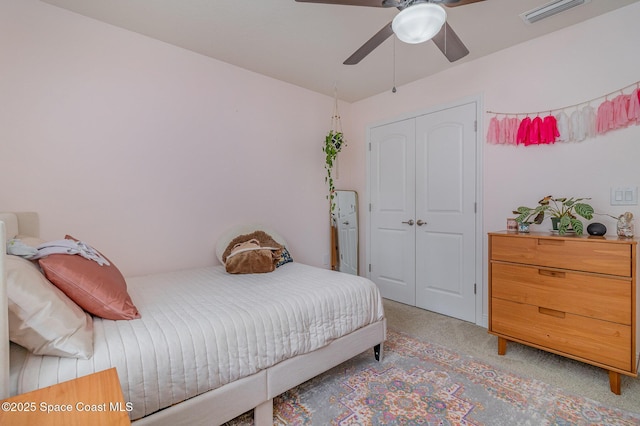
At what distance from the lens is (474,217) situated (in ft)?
9.33

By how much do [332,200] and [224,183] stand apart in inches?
56.6

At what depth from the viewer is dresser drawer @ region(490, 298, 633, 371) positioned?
173cm

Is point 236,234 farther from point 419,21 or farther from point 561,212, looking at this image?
point 561,212

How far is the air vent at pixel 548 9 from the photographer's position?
1981 mm

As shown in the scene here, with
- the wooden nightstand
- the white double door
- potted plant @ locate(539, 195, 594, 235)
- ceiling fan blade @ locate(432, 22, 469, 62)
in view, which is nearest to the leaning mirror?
the white double door

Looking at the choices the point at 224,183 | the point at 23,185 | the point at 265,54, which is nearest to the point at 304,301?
the point at 224,183

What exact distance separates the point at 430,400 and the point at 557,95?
96.2 inches

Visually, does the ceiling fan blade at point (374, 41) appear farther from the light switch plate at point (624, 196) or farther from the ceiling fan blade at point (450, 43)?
the light switch plate at point (624, 196)

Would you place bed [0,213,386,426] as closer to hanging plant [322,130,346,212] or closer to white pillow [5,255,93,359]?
white pillow [5,255,93,359]

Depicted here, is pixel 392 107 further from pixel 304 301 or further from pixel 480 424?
pixel 480 424

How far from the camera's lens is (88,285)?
129 centimetres

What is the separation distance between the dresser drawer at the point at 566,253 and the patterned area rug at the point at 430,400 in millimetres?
757

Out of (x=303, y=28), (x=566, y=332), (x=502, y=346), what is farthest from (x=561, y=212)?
(x=303, y=28)

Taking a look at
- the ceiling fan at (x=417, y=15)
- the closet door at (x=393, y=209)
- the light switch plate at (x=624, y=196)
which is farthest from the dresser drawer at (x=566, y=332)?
the ceiling fan at (x=417, y=15)
